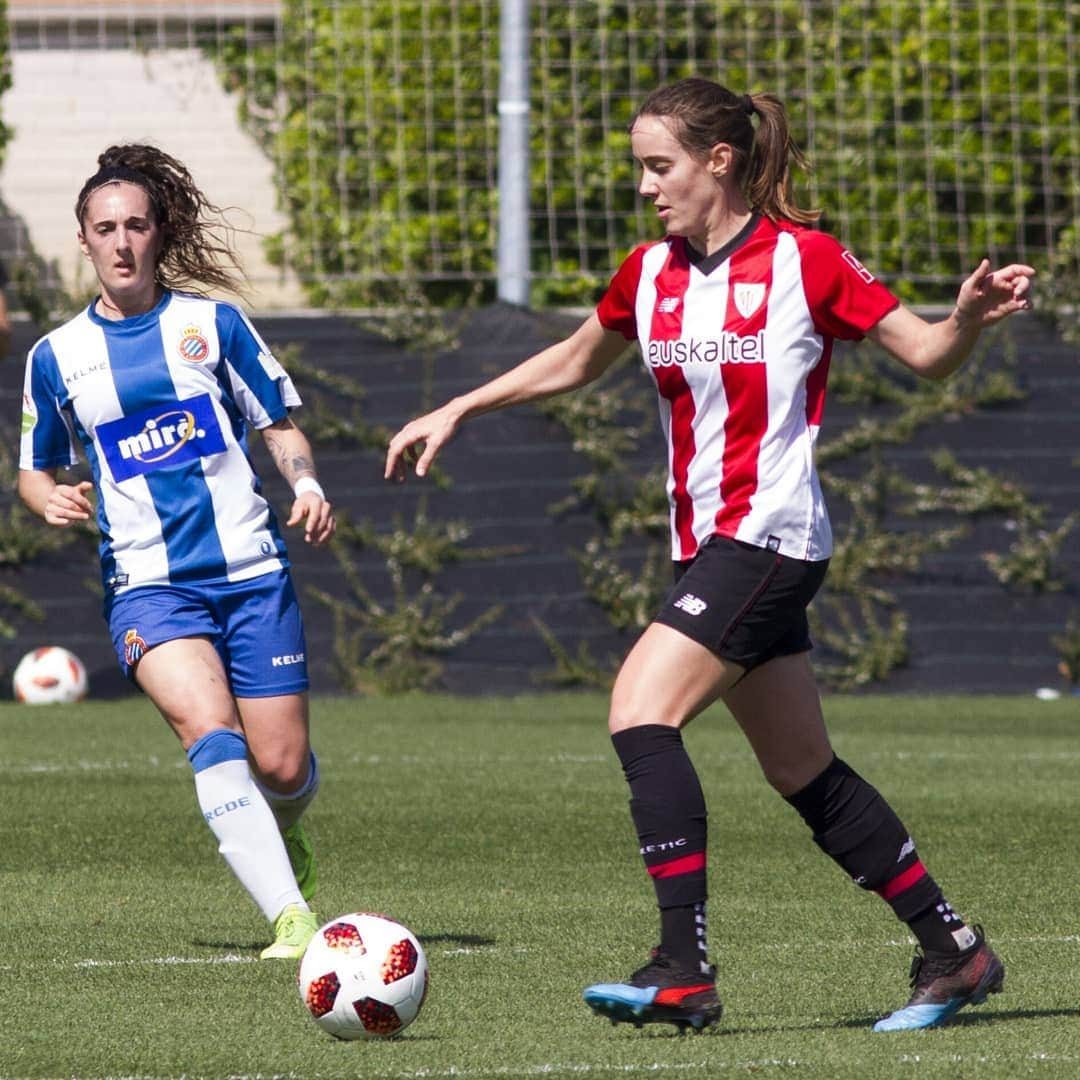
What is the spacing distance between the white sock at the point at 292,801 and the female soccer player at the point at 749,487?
1.61 metres

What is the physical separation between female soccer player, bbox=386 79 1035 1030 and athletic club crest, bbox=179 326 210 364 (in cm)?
147

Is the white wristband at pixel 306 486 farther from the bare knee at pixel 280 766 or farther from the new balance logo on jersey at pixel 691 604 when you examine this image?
the new balance logo on jersey at pixel 691 604

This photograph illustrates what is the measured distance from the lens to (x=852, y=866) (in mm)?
4637

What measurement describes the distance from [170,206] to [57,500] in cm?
91

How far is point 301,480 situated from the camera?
5.73m

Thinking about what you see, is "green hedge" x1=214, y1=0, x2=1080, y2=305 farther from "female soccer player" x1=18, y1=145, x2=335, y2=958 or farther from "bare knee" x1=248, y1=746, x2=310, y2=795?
"bare knee" x1=248, y1=746, x2=310, y2=795

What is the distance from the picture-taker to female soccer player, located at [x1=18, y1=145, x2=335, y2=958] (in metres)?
5.58

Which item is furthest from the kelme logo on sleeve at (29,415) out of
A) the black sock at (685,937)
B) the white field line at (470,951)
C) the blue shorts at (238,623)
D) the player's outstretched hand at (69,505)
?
the black sock at (685,937)

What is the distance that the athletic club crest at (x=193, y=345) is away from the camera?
18.7 feet

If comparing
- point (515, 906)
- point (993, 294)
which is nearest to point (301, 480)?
point (515, 906)

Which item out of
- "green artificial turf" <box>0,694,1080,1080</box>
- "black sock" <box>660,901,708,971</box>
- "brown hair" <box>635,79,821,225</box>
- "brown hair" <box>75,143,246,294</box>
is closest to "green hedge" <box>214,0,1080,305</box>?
"green artificial turf" <box>0,694,1080,1080</box>

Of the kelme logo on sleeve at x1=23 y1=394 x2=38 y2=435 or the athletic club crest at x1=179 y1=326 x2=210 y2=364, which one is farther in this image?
the kelme logo on sleeve at x1=23 y1=394 x2=38 y2=435

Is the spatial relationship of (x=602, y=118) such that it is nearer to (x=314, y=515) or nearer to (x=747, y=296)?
(x=314, y=515)

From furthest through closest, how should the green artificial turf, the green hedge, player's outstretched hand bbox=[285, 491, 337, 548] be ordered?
the green hedge < player's outstretched hand bbox=[285, 491, 337, 548] < the green artificial turf
